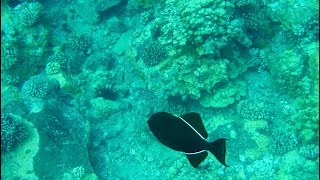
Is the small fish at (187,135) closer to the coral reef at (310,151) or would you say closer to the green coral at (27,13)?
the coral reef at (310,151)

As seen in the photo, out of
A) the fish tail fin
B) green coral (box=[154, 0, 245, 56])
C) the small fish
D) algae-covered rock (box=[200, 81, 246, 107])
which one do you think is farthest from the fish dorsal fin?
algae-covered rock (box=[200, 81, 246, 107])

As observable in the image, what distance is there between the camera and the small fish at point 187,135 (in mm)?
2045

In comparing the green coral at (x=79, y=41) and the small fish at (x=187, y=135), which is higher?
the small fish at (x=187, y=135)

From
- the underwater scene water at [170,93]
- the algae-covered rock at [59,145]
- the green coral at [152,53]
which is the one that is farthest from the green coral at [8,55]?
the green coral at [152,53]

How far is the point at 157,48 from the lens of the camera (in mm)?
6621

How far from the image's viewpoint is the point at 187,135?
2084 millimetres

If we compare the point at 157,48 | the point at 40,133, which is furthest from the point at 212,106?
the point at 40,133

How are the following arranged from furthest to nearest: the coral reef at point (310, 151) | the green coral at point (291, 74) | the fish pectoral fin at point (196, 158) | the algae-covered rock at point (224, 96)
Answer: the algae-covered rock at point (224, 96), the green coral at point (291, 74), the coral reef at point (310, 151), the fish pectoral fin at point (196, 158)

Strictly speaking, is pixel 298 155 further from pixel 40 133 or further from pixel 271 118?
pixel 40 133

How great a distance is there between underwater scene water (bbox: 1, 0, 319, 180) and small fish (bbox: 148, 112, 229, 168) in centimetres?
318

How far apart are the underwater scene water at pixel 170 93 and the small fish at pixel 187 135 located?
10.4 feet

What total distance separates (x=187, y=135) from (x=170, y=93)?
4.42 meters

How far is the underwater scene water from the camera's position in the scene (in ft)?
19.5

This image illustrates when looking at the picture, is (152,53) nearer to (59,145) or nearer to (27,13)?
(59,145)
